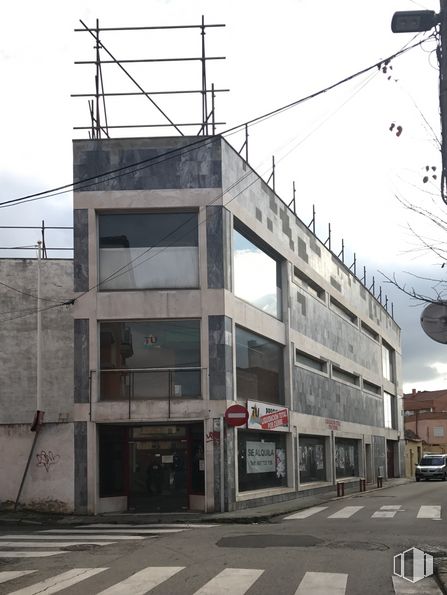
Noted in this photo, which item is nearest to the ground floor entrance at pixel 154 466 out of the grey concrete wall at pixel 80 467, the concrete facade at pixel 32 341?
the grey concrete wall at pixel 80 467

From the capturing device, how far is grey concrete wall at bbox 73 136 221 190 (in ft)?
72.4

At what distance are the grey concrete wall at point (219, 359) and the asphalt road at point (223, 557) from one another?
454cm

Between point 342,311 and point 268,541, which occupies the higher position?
point 342,311

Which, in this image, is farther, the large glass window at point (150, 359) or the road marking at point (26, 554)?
the large glass window at point (150, 359)

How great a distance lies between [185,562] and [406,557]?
3.39m

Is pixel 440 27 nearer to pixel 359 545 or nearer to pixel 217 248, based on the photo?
pixel 359 545

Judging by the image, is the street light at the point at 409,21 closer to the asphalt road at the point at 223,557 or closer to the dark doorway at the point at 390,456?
the asphalt road at the point at 223,557

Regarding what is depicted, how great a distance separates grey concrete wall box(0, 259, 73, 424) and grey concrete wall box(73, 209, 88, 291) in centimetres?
429

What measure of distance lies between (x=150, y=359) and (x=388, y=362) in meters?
36.9

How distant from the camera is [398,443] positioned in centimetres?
5559

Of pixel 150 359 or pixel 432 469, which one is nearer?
pixel 150 359

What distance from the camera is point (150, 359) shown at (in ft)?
71.2

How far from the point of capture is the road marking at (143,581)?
8906 mm

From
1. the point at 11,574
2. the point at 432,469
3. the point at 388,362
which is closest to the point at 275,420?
the point at 11,574
